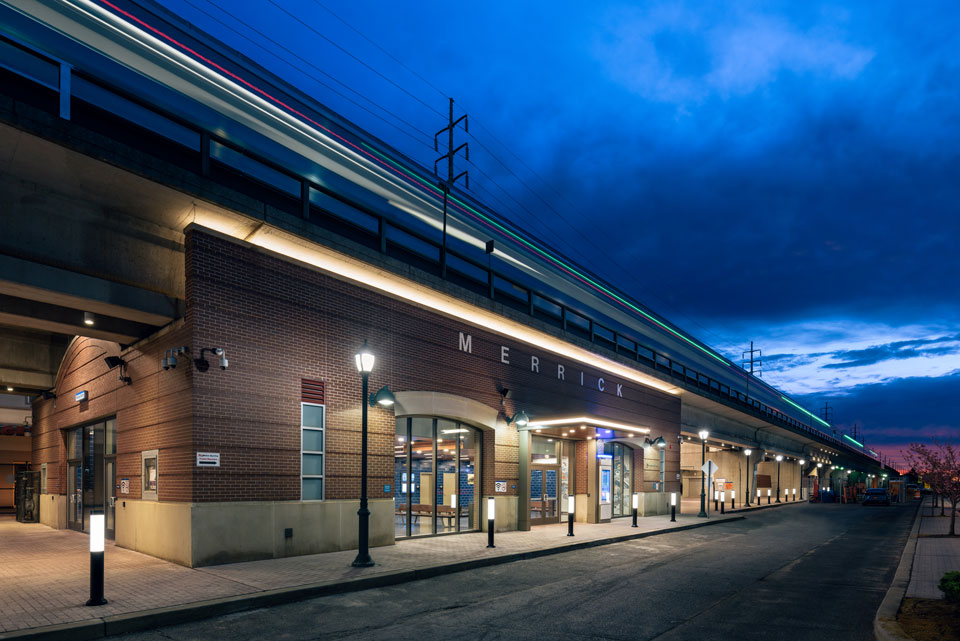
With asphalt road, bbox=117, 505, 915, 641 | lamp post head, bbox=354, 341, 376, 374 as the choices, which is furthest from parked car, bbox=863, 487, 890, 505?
lamp post head, bbox=354, 341, 376, 374

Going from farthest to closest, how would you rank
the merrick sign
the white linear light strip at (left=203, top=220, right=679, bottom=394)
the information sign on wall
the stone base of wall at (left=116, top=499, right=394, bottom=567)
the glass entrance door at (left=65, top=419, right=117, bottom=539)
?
the merrick sign < the glass entrance door at (left=65, top=419, right=117, bottom=539) < the white linear light strip at (left=203, top=220, right=679, bottom=394) < the information sign on wall < the stone base of wall at (left=116, top=499, right=394, bottom=567)

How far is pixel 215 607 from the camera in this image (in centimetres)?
941

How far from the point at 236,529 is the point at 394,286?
761 centimetres

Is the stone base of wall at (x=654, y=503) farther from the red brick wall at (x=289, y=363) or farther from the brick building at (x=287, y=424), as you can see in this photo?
the red brick wall at (x=289, y=363)

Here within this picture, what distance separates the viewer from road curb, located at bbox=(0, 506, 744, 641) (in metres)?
8.03

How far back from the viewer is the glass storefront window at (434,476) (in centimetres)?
1845

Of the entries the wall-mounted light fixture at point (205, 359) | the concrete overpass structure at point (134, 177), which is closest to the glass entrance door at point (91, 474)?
the concrete overpass structure at point (134, 177)

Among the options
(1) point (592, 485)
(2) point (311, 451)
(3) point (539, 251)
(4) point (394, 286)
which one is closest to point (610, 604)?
(2) point (311, 451)

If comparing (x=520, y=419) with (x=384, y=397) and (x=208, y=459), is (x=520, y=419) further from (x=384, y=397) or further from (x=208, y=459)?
(x=208, y=459)

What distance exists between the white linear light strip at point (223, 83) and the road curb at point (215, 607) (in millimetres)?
11118

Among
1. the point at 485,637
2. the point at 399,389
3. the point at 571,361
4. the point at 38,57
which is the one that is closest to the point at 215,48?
the point at 38,57

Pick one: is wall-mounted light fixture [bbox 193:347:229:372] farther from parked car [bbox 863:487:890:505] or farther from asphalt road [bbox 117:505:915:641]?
parked car [bbox 863:487:890:505]

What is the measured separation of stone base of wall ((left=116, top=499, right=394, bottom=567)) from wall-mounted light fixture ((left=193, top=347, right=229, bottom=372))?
8.42 ft

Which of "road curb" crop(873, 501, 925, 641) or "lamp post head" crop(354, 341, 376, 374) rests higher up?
"lamp post head" crop(354, 341, 376, 374)
